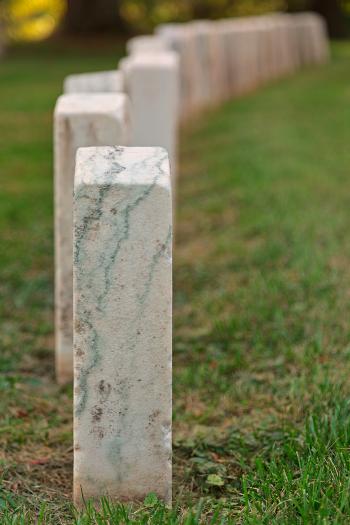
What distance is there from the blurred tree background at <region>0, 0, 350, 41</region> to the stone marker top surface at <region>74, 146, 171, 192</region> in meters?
16.2

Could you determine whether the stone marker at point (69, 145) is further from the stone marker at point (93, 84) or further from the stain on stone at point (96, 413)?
the stain on stone at point (96, 413)

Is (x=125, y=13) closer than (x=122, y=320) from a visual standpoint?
No

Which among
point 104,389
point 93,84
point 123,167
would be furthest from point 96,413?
point 93,84

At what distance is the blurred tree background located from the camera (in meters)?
19.5

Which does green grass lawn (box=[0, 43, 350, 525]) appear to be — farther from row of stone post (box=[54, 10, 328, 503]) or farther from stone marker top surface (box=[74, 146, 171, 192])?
stone marker top surface (box=[74, 146, 171, 192])

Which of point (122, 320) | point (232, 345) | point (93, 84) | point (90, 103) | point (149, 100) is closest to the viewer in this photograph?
point (122, 320)

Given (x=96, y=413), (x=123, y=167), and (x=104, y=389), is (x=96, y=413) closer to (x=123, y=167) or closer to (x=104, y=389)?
(x=104, y=389)

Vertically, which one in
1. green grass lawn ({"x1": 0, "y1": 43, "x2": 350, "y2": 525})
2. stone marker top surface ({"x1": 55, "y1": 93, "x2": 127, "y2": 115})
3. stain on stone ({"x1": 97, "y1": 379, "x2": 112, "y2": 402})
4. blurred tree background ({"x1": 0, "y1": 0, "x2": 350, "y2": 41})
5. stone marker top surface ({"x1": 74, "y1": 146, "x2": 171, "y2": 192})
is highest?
stone marker top surface ({"x1": 74, "y1": 146, "x2": 171, "y2": 192})

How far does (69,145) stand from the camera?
10.9 ft

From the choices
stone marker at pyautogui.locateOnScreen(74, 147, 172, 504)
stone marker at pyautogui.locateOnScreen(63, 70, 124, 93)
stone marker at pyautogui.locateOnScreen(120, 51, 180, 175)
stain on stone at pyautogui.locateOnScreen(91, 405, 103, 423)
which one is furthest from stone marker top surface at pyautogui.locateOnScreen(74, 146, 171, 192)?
stone marker at pyautogui.locateOnScreen(120, 51, 180, 175)

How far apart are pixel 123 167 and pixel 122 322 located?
38 cm

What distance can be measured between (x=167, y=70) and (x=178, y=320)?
151cm

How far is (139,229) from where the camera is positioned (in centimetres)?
225

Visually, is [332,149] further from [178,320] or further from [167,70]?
[178,320]
